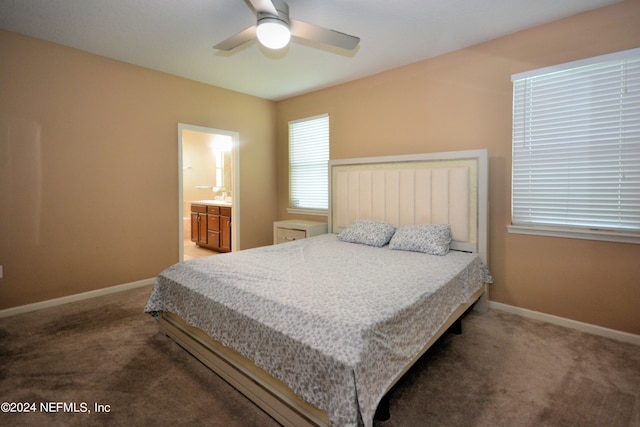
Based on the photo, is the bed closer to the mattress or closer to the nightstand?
the mattress

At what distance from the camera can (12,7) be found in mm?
2428

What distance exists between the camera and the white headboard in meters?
2.97

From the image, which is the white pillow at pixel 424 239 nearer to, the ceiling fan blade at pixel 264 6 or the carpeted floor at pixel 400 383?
the carpeted floor at pixel 400 383

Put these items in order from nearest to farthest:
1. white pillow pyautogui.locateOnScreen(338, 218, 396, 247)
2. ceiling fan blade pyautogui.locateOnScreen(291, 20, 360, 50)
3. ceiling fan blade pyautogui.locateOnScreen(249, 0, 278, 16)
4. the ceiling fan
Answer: ceiling fan blade pyautogui.locateOnScreen(249, 0, 278, 16) → the ceiling fan → ceiling fan blade pyautogui.locateOnScreen(291, 20, 360, 50) → white pillow pyautogui.locateOnScreen(338, 218, 396, 247)

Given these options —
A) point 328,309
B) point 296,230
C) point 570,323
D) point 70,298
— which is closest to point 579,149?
point 570,323

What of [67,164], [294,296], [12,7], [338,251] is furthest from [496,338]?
[12,7]

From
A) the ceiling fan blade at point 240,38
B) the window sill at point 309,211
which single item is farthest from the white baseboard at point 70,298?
the ceiling fan blade at point 240,38

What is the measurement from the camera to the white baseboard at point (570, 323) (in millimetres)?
2420

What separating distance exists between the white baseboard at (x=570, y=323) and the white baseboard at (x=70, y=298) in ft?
12.7

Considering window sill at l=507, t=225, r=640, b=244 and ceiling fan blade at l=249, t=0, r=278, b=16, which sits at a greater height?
ceiling fan blade at l=249, t=0, r=278, b=16

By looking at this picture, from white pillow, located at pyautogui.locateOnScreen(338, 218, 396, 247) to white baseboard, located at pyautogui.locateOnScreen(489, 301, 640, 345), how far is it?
1180mm

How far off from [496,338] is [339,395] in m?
1.80

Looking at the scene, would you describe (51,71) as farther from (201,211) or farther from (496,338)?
(496,338)

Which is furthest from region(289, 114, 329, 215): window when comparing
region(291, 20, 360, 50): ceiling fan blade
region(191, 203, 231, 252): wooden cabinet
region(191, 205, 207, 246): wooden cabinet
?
region(291, 20, 360, 50): ceiling fan blade
